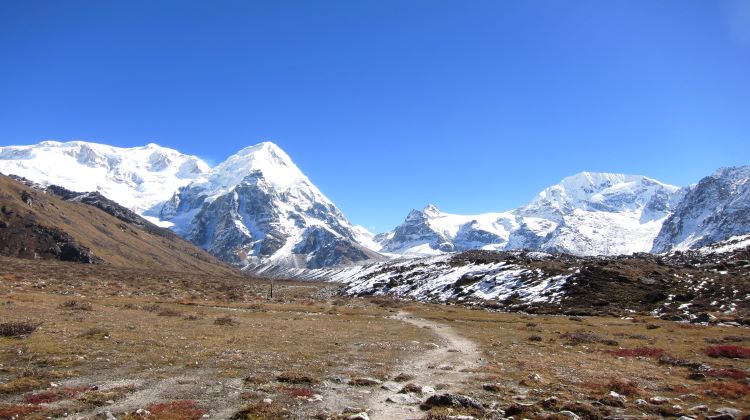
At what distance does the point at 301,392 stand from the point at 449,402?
6.07 m

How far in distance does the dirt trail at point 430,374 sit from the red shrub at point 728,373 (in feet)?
40.9

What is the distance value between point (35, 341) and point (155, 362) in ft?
28.6

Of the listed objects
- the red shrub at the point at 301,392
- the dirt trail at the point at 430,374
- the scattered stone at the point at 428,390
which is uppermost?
the red shrub at the point at 301,392

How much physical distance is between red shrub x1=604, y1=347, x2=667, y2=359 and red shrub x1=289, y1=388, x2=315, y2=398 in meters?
24.9

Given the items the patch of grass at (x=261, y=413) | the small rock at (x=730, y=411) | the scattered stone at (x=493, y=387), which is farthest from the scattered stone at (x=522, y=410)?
the patch of grass at (x=261, y=413)

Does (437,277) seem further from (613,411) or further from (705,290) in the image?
(613,411)

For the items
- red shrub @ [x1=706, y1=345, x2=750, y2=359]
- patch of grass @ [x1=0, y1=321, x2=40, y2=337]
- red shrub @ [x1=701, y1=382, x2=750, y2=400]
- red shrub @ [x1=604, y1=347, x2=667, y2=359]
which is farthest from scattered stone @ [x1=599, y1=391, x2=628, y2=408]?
patch of grass @ [x1=0, y1=321, x2=40, y2=337]

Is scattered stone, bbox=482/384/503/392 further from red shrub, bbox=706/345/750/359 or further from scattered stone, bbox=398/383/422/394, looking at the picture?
red shrub, bbox=706/345/750/359

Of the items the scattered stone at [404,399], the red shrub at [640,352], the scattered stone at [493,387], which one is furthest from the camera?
the red shrub at [640,352]

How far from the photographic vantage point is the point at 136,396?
17953 millimetres

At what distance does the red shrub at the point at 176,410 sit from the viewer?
15502mm

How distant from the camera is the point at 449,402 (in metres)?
18.1

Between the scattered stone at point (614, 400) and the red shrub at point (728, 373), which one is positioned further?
the red shrub at point (728, 373)

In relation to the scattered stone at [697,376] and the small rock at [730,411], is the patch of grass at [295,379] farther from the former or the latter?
the scattered stone at [697,376]
